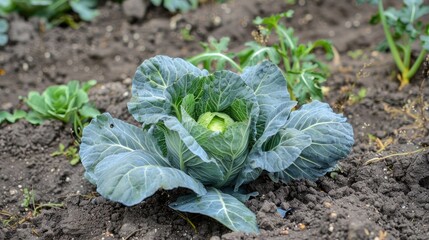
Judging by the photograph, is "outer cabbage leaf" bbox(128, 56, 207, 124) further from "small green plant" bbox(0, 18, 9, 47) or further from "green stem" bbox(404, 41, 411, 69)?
"small green plant" bbox(0, 18, 9, 47)

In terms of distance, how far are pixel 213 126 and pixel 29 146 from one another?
181 centimetres

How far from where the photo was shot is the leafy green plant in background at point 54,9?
6629mm

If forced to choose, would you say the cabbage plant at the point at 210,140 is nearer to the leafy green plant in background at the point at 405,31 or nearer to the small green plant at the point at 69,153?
the small green plant at the point at 69,153

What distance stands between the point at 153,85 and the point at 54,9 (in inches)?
128

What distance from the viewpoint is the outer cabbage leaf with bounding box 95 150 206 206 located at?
11.4 feet

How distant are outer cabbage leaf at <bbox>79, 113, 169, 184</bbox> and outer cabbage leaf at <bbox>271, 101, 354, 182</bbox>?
848mm

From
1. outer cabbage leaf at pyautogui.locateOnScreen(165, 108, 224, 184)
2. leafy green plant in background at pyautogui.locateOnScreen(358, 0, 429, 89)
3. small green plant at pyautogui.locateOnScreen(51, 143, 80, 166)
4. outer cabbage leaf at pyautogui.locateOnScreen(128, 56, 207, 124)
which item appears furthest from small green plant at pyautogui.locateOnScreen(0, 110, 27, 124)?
leafy green plant in background at pyautogui.locateOnScreen(358, 0, 429, 89)

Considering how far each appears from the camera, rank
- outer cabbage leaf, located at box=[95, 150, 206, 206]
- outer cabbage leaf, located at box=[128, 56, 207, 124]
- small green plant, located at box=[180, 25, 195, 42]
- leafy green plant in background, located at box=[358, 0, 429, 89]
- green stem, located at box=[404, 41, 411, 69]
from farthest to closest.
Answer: small green plant, located at box=[180, 25, 195, 42] → green stem, located at box=[404, 41, 411, 69] → leafy green plant in background, located at box=[358, 0, 429, 89] → outer cabbage leaf, located at box=[128, 56, 207, 124] → outer cabbage leaf, located at box=[95, 150, 206, 206]

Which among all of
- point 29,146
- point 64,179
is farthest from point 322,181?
point 29,146

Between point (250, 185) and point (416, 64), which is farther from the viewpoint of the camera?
point (416, 64)

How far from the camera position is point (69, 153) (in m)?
4.75

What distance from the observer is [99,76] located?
20.4 ft

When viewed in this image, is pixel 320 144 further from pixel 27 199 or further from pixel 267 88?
pixel 27 199

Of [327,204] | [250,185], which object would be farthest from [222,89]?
[327,204]
